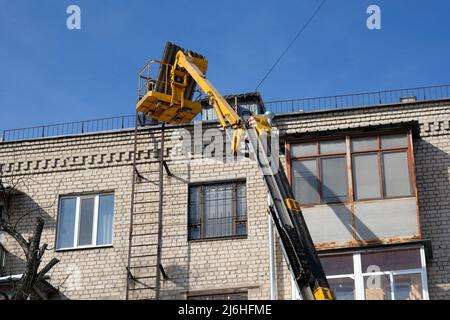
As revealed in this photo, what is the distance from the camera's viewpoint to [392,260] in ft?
55.6

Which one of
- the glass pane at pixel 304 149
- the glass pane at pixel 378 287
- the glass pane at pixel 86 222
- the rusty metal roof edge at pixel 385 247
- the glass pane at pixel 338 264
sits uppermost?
the glass pane at pixel 304 149

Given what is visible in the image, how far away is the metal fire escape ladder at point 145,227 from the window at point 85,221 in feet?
2.44

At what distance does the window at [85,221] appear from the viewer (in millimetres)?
19719

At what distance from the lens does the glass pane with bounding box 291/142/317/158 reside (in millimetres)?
18438

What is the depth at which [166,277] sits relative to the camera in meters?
18.8

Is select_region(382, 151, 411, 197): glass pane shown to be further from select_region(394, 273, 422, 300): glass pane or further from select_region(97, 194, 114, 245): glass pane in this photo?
select_region(97, 194, 114, 245): glass pane

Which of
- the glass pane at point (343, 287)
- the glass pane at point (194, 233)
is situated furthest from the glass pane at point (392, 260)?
the glass pane at point (194, 233)

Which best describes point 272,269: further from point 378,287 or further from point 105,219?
point 105,219

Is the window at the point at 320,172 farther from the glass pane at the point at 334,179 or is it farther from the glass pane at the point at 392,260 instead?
the glass pane at the point at 392,260

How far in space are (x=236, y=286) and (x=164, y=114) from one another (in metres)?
4.45

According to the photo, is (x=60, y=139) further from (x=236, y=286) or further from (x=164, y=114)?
(x=236, y=286)

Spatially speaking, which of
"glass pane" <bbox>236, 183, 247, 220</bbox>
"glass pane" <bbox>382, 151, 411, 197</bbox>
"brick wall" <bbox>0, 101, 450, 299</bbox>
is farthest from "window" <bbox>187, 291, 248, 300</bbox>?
"glass pane" <bbox>382, 151, 411, 197</bbox>

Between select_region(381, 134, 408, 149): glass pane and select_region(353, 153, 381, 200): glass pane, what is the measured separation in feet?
1.12
